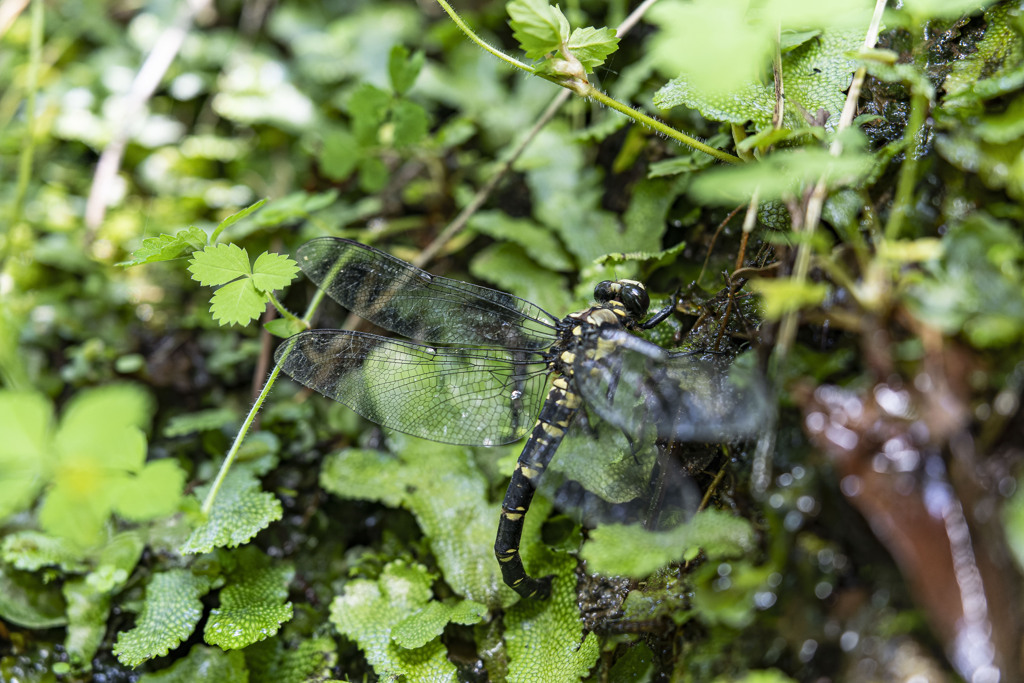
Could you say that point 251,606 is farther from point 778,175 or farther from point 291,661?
point 778,175

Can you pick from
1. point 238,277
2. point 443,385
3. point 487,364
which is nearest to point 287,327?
point 238,277

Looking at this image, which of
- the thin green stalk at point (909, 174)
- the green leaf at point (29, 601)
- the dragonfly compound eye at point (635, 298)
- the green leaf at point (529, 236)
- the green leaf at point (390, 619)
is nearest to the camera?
the thin green stalk at point (909, 174)

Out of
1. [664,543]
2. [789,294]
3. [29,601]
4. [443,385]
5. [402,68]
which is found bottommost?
[29,601]

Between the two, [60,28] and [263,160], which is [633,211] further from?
[60,28]

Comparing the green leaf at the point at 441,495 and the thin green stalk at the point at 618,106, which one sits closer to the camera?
the thin green stalk at the point at 618,106

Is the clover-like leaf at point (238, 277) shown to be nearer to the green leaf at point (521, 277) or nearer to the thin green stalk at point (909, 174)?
the green leaf at point (521, 277)

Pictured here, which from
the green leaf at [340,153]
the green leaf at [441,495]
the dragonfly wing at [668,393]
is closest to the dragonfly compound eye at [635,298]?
the dragonfly wing at [668,393]

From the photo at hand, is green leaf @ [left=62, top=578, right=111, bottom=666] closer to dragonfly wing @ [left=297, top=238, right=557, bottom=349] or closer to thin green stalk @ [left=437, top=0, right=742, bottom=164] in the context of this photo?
dragonfly wing @ [left=297, top=238, right=557, bottom=349]
